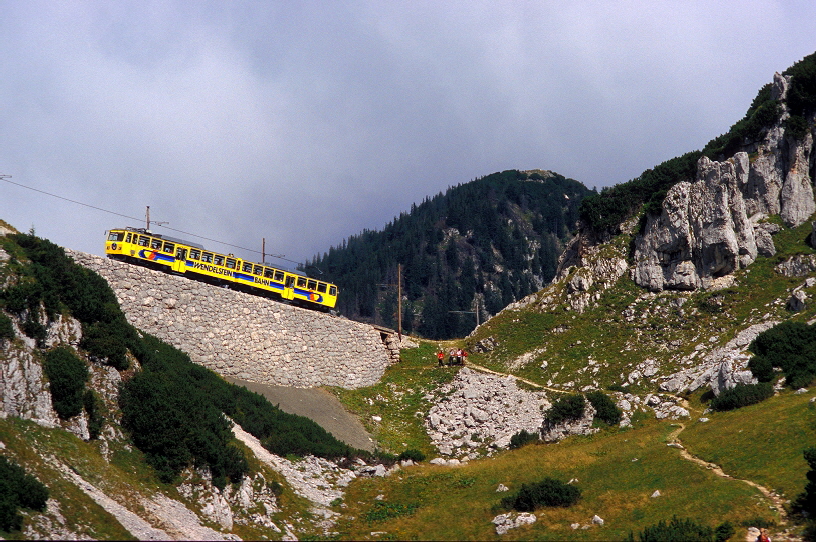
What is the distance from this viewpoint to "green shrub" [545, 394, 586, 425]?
159 ft

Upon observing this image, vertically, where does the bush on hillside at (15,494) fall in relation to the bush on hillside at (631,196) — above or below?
below

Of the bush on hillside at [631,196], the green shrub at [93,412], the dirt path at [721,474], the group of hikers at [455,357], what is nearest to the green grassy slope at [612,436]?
the dirt path at [721,474]

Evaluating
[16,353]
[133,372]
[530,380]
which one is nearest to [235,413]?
[133,372]

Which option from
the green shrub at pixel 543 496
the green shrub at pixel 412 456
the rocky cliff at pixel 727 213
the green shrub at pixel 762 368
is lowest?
the green shrub at pixel 543 496

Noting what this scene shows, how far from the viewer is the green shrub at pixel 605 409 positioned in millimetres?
47719

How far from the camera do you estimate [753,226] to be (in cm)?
6306

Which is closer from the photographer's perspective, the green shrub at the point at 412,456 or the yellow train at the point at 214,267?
the green shrub at the point at 412,456

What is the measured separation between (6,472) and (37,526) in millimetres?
2443

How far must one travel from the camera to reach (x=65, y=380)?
31.2m

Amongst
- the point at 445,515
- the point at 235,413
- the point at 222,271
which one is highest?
the point at 222,271

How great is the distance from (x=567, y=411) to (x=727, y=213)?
25435 millimetres

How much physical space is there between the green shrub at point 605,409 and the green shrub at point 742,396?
6.06 metres

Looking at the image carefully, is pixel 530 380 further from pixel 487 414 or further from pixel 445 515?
pixel 445 515

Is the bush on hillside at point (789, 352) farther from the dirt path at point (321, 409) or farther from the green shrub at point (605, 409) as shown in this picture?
the dirt path at point (321, 409)
